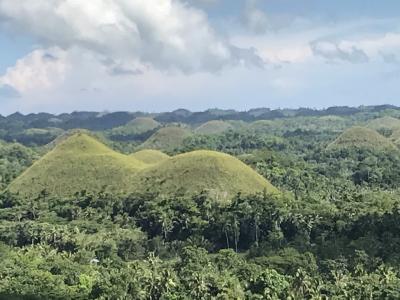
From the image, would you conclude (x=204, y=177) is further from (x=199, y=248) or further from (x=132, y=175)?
(x=199, y=248)

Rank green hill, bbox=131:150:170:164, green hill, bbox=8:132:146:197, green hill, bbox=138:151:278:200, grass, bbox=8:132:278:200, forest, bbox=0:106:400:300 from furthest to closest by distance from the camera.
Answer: green hill, bbox=131:150:170:164 < green hill, bbox=8:132:146:197 < grass, bbox=8:132:278:200 < green hill, bbox=138:151:278:200 < forest, bbox=0:106:400:300

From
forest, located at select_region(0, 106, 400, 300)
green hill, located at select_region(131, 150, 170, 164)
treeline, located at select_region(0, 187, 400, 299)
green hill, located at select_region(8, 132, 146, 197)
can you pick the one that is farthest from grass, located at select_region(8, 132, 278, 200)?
green hill, located at select_region(131, 150, 170, 164)

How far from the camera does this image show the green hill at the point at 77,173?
429 feet

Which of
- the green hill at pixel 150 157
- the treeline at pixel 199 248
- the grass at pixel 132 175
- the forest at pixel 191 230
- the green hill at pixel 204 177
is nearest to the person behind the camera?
the treeline at pixel 199 248

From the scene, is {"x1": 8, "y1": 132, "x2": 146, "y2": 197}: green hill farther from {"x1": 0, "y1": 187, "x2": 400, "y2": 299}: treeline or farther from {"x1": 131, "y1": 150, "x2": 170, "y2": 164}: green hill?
{"x1": 131, "y1": 150, "x2": 170, "y2": 164}: green hill

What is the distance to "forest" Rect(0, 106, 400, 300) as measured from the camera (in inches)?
2525

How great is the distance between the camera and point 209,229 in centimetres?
9644

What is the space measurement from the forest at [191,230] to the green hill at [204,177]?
1.18 ft

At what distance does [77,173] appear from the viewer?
137875 millimetres

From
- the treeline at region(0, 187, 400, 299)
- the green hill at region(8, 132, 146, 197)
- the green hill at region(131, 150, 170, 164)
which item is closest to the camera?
the treeline at region(0, 187, 400, 299)

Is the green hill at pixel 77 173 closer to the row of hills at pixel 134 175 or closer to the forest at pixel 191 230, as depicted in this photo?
the row of hills at pixel 134 175

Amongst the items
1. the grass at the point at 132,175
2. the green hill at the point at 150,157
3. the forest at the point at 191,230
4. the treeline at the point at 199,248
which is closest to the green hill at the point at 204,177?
the grass at the point at 132,175

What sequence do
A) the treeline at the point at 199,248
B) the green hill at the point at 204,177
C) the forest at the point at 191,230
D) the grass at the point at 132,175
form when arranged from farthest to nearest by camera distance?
the grass at the point at 132,175
the green hill at the point at 204,177
the forest at the point at 191,230
the treeline at the point at 199,248

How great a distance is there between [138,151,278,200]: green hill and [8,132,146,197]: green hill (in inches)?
246
